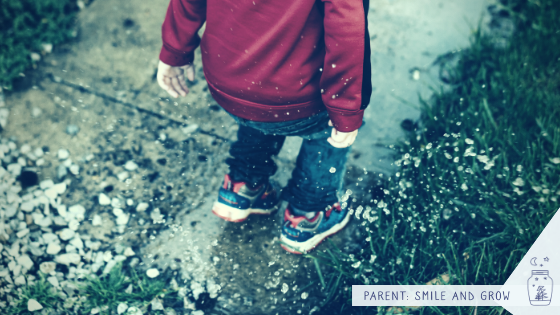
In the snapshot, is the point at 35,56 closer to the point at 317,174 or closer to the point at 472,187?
the point at 317,174

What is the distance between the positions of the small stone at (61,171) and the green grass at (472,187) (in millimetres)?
1384

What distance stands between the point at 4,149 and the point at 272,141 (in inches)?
58.6

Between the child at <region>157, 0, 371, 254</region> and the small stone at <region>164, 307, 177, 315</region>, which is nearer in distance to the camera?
the child at <region>157, 0, 371, 254</region>

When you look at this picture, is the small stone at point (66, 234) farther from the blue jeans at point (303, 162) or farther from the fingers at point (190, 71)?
the fingers at point (190, 71)

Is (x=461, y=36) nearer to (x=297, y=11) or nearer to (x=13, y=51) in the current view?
(x=297, y=11)

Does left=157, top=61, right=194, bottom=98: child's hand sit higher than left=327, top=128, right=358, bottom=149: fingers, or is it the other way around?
left=327, top=128, right=358, bottom=149: fingers

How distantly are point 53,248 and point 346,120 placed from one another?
152 cm

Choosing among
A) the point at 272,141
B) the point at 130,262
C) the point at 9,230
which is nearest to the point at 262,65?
the point at 272,141

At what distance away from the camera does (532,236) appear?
1729 mm

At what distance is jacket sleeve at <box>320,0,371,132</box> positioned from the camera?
1.06m

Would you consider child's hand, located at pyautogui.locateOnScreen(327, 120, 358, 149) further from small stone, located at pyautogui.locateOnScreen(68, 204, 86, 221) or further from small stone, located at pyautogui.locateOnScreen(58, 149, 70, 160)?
small stone, located at pyautogui.locateOnScreen(58, 149, 70, 160)

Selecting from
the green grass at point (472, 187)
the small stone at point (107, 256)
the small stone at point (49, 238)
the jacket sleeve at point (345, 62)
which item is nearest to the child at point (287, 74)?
the jacket sleeve at point (345, 62)

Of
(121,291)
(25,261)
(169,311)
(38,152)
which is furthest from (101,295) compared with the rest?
(38,152)

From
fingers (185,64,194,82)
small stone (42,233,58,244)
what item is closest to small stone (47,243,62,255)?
small stone (42,233,58,244)
